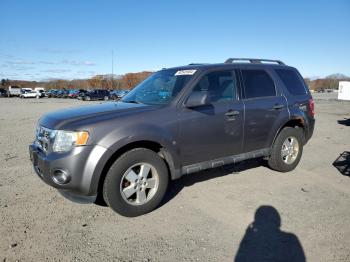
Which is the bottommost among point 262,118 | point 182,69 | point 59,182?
point 59,182

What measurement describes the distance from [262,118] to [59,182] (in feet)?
10.8

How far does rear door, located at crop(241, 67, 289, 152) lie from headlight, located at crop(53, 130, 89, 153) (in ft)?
8.46

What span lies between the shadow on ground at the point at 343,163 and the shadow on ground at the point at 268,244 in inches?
108

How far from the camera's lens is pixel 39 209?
4250 mm

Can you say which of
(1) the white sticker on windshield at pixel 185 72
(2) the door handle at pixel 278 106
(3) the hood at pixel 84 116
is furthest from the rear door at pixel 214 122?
(2) the door handle at pixel 278 106

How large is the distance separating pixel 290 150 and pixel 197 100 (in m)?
2.58

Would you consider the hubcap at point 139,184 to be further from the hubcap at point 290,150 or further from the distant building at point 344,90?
the distant building at point 344,90

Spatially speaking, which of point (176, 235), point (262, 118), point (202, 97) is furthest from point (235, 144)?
point (176, 235)

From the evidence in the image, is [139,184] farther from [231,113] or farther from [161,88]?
[231,113]

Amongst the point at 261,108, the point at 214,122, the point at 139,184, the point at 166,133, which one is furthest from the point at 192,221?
the point at 261,108

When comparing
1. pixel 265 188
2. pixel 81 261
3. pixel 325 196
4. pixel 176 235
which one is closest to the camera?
pixel 81 261

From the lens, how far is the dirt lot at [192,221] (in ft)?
10.7

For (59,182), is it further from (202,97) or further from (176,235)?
(202,97)

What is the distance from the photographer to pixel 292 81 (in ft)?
20.2
